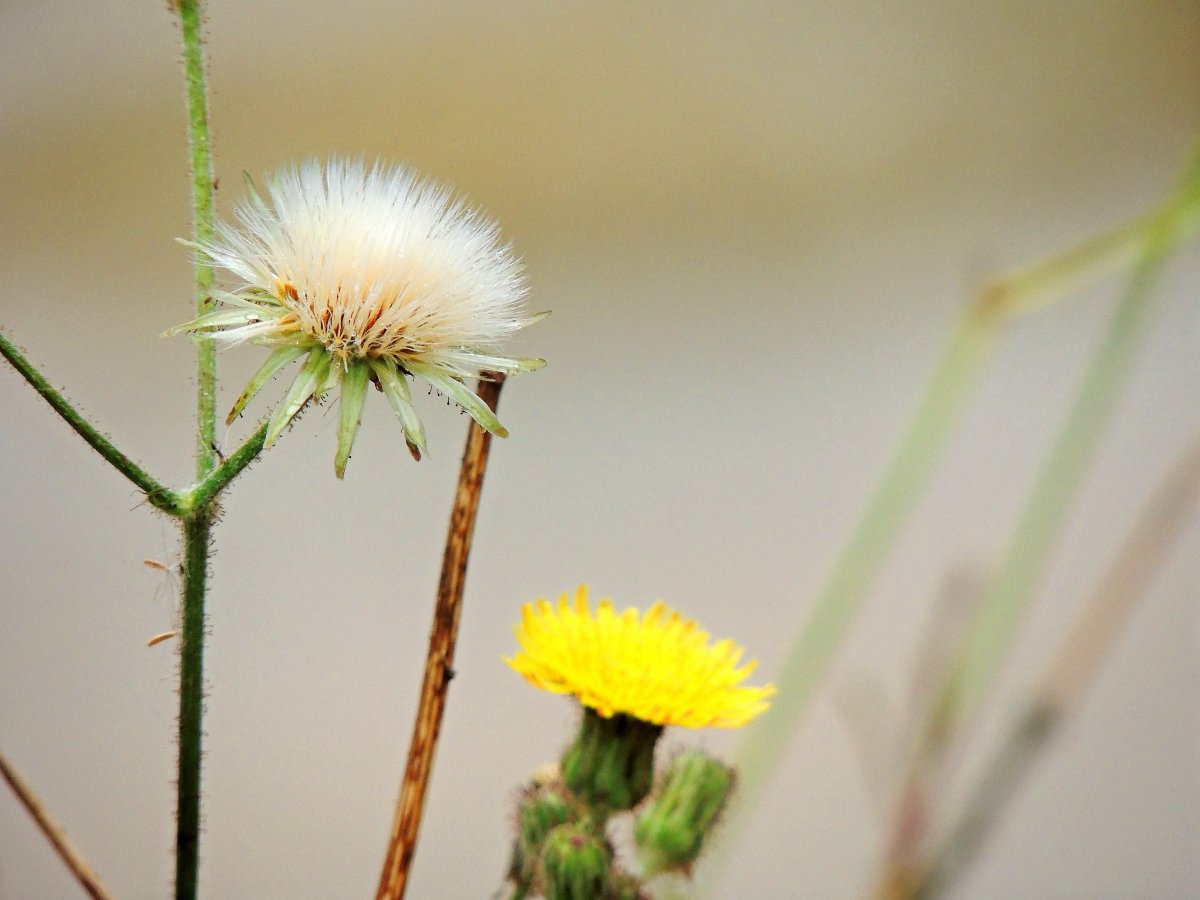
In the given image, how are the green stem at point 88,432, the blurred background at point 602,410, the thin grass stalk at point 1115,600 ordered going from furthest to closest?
the thin grass stalk at point 1115,600
the blurred background at point 602,410
the green stem at point 88,432

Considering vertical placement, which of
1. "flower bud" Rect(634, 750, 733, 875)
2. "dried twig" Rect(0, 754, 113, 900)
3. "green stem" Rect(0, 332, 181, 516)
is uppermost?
"green stem" Rect(0, 332, 181, 516)

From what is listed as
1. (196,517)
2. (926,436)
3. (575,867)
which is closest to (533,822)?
(575,867)

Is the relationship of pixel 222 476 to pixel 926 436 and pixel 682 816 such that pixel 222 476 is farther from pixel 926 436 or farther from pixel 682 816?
pixel 926 436

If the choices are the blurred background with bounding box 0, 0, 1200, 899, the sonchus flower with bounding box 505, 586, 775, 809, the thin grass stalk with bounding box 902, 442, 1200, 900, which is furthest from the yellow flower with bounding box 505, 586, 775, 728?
the thin grass stalk with bounding box 902, 442, 1200, 900

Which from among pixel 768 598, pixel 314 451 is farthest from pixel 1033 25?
pixel 314 451

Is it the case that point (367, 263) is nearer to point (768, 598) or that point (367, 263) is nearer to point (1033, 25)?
point (768, 598)

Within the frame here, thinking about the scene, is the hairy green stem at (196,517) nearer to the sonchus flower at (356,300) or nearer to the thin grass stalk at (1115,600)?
the sonchus flower at (356,300)

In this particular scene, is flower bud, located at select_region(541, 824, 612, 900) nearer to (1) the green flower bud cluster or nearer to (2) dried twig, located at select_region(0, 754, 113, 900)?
(1) the green flower bud cluster

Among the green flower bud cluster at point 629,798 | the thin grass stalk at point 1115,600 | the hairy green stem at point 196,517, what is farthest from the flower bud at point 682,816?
the thin grass stalk at point 1115,600
